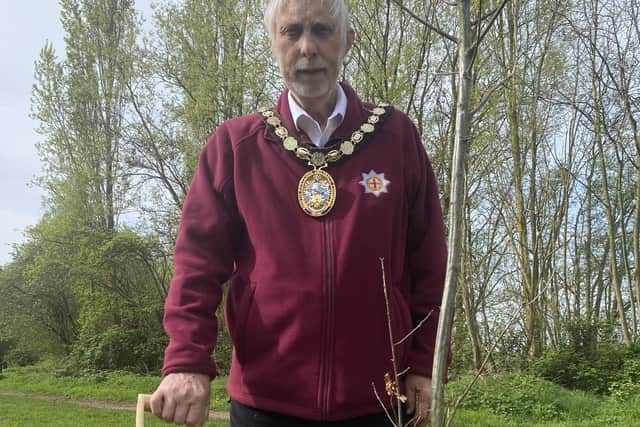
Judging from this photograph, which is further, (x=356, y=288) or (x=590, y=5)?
(x=590, y=5)

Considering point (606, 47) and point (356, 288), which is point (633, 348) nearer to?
point (606, 47)

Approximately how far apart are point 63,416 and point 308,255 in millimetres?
9160

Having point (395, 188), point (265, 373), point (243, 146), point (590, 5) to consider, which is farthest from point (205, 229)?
point (590, 5)

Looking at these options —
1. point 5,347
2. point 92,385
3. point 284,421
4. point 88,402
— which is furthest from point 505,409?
point 5,347

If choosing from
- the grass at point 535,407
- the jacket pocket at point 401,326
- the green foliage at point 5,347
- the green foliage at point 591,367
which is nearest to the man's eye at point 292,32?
the jacket pocket at point 401,326

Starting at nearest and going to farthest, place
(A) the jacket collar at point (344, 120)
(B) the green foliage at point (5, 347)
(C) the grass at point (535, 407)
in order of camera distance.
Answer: (A) the jacket collar at point (344, 120) → (C) the grass at point (535, 407) → (B) the green foliage at point (5, 347)

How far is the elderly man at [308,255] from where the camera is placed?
1.40 metres

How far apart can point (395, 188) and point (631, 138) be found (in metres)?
11.0

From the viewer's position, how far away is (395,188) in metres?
1.51

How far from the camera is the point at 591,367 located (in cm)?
928

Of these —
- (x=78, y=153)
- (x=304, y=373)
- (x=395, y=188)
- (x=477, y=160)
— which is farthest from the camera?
(x=78, y=153)

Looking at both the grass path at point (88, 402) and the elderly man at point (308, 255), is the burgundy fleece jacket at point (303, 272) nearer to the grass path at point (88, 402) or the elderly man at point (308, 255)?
the elderly man at point (308, 255)

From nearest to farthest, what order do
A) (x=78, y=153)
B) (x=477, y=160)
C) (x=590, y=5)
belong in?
1. (x=477, y=160)
2. (x=590, y=5)
3. (x=78, y=153)

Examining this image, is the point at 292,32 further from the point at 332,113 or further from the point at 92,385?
the point at 92,385
